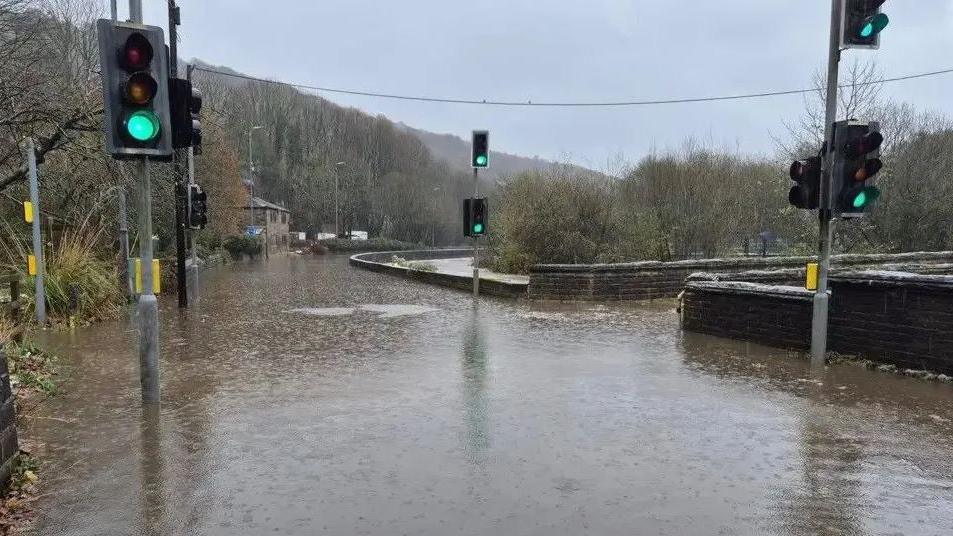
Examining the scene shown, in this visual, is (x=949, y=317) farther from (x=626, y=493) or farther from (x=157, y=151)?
(x=157, y=151)

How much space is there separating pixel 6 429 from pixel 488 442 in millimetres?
3549

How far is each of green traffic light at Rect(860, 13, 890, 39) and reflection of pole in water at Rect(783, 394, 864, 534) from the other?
5104mm

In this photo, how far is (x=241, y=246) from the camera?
174ft

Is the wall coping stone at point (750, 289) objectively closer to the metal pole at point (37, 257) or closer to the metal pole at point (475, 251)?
the metal pole at point (475, 251)

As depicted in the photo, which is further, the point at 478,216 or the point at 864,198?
the point at 478,216

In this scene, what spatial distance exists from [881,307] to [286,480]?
312 inches

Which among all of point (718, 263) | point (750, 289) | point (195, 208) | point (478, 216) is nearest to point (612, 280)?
point (718, 263)

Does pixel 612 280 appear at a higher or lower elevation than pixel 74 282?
lower

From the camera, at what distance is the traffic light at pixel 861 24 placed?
8133mm

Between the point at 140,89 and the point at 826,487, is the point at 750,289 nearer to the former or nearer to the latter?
the point at 826,487

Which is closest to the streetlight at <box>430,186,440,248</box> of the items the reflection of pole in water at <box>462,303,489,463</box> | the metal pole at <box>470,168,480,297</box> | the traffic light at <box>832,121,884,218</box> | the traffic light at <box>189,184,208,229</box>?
the metal pole at <box>470,168,480,297</box>

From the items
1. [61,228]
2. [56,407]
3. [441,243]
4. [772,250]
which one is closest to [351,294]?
[61,228]

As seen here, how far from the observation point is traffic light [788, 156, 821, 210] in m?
8.48

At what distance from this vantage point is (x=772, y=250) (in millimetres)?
29953
